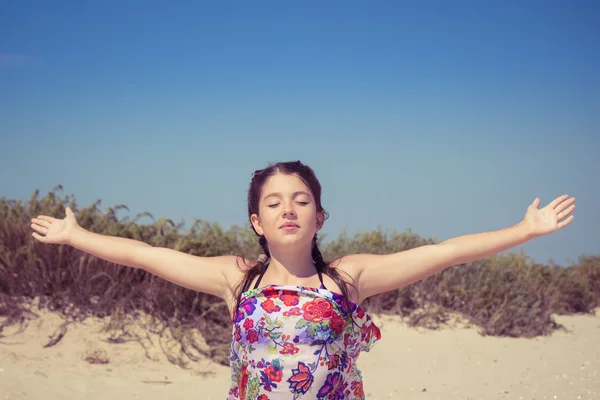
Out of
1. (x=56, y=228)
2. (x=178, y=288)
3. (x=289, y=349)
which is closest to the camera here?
(x=289, y=349)

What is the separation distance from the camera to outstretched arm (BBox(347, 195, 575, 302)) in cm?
306

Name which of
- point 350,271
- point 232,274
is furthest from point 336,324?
point 232,274

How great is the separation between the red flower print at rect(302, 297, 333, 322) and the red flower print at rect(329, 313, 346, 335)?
27 mm

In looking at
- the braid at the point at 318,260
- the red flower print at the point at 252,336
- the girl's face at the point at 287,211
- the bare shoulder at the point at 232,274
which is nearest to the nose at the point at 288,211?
the girl's face at the point at 287,211

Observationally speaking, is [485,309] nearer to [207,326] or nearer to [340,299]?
[207,326]

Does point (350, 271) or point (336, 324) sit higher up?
point (350, 271)

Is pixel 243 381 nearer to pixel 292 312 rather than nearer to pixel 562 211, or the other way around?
pixel 292 312

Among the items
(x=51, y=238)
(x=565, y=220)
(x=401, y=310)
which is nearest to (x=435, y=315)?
(x=401, y=310)

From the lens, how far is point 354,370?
9.93 feet

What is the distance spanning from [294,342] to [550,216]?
4.56ft

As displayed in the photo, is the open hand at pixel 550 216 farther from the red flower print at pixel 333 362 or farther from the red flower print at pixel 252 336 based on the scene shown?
the red flower print at pixel 252 336

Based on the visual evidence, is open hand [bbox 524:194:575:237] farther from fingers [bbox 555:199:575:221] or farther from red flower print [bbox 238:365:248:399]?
red flower print [bbox 238:365:248:399]

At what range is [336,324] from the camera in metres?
2.88

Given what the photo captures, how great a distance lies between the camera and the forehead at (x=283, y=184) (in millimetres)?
3035
